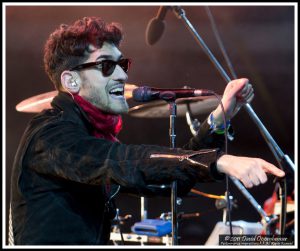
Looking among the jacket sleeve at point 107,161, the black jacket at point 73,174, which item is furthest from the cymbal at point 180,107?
the jacket sleeve at point 107,161

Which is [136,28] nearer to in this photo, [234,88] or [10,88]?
[10,88]

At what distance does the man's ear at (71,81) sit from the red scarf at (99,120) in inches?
1.4

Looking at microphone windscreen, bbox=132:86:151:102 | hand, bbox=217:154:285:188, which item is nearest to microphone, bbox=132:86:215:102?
microphone windscreen, bbox=132:86:151:102

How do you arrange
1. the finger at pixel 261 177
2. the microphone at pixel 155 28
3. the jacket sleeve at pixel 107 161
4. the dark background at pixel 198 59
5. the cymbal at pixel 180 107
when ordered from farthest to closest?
the dark background at pixel 198 59, the cymbal at pixel 180 107, the microphone at pixel 155 28, the jacket sleeve at pixel 107 161, the finger at pixel 261 177

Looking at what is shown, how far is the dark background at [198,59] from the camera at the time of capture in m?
4.00

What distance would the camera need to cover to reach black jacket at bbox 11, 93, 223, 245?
1.42 meters

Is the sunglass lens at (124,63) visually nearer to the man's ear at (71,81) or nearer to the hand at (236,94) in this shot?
the man's ear at (71,81)

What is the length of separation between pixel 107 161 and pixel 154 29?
1.76 m

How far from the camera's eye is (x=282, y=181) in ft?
6.83

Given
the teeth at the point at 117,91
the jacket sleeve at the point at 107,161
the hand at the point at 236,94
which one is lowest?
the jacket sleeve at the point at 107,161

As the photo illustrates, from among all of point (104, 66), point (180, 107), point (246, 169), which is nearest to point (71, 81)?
point (104, 66)

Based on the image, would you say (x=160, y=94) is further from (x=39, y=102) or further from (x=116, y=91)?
(x=39, y=102)

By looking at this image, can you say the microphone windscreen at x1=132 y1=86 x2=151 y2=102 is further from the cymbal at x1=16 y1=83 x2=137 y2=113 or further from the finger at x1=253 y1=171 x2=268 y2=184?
the cymbal at x1=16 y1=83 x2=137 y2=113

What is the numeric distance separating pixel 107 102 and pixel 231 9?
243 cm
